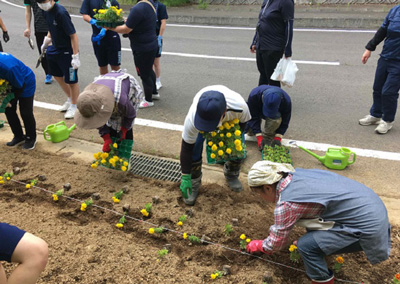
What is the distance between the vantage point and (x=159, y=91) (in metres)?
6.16

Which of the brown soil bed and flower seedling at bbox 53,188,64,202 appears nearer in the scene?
A: the brown soil bed

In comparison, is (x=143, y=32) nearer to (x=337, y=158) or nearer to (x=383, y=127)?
(x=337, y=158)

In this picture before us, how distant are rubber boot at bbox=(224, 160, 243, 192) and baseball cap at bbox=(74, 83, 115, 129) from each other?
1.33m

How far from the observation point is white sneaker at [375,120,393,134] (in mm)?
4527

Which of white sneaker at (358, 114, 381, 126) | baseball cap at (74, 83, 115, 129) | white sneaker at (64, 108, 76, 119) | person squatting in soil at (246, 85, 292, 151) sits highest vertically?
baseball cap at (74, 83, 115, 129)

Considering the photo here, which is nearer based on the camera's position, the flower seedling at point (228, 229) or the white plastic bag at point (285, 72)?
the flower seedling at point (228, 229)

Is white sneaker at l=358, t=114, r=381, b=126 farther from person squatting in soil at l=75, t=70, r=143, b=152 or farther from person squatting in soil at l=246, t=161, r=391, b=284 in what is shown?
person squatting in soil at l=75, t=70, r=143, b=152

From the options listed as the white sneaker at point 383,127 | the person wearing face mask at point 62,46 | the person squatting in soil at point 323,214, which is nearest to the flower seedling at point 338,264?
the person squatting in soil at point 323,214

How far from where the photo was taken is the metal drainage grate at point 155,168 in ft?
12.4

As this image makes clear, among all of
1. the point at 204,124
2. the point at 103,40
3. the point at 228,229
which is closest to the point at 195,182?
the point at 228,229

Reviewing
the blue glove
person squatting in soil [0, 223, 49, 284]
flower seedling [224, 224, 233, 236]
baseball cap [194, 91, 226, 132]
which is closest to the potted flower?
the blue glove

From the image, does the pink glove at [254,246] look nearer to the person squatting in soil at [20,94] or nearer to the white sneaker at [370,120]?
the white sneaker at [370,120]

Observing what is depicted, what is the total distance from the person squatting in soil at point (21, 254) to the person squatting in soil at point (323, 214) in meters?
1.40

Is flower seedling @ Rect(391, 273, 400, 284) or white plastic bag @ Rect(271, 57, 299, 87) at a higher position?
white plastic bag @ Rect(271, 57, 299, 87)
